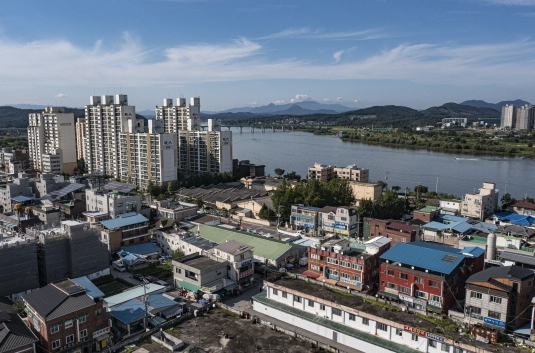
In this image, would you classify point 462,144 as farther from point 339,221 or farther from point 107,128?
point 107,128

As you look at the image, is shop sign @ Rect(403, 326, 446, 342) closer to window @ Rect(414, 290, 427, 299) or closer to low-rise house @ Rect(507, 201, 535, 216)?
window @ Rect(414, 290, 427, 299)

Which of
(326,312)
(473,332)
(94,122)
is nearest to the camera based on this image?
(473,332)

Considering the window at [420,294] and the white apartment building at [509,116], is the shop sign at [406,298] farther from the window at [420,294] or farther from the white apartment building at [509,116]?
the white apartment building at [509,116]

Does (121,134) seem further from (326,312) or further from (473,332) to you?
(473,332)

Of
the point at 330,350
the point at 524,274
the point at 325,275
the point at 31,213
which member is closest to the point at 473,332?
the point at 524,274

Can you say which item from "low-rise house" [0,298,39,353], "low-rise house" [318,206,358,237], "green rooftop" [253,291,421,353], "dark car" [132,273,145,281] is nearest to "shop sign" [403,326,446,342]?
"green rooftop" [253,291,421,353]

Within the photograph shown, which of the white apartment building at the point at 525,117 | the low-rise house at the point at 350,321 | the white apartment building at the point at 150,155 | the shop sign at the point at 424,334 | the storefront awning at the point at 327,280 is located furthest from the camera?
the white apartment building at the point at 525,117

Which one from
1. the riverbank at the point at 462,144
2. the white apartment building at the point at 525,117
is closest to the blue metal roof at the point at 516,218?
the riverbank at the point at 462,144
